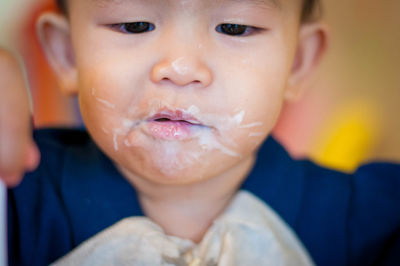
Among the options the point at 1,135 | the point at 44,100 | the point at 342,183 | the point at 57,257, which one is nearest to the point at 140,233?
the point at 57,257

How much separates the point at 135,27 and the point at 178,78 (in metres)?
0.10

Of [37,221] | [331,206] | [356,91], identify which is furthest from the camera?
[356,91]

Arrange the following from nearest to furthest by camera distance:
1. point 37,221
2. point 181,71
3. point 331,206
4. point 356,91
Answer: point 181,71 → point 37,221 → point 331,206 → point 356,91

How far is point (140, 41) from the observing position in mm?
562

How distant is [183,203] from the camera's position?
730 millimetres

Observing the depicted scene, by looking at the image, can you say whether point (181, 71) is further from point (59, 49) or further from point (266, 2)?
point (59, 49)

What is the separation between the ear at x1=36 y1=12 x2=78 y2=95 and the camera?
728mm

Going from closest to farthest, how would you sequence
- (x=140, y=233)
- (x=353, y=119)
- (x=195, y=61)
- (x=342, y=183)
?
(x=195, y=61), (x=140, y=233), (x=342, y=183), (x=353, y=119)

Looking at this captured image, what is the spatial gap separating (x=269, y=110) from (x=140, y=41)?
21 centimetres

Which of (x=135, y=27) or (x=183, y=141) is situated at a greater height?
(x=135, y=27)

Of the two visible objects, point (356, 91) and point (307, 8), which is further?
point (356, 91)

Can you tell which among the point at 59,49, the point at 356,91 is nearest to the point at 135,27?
the point at 59,49

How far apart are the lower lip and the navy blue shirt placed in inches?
6.7

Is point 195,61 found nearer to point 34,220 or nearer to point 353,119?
point 34,220
